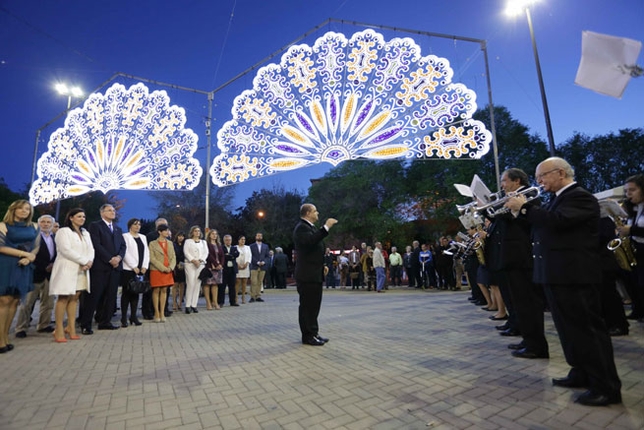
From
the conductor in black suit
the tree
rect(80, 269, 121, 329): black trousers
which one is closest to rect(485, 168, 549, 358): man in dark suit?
the conductor in black suit

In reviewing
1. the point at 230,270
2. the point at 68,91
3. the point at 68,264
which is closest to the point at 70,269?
the point at 68,264

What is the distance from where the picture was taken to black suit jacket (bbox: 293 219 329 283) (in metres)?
4.73

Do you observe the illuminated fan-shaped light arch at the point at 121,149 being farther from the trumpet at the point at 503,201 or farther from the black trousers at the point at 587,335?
the black trousers at the point at 587,335

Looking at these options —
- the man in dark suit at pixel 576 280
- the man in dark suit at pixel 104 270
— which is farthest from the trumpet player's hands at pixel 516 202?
the man in dark suit at pixel 104 270

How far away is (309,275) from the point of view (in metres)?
4.75

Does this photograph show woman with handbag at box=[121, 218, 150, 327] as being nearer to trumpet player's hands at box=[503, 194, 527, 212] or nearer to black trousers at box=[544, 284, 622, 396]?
trumpet player's hands at box=[503, 194, 527, 212]

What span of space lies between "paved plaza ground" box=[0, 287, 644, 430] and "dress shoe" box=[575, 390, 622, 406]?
0.05 metres

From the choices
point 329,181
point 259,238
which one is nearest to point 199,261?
point 259,238

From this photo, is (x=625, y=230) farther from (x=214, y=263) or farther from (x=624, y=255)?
(x=214, y=263)

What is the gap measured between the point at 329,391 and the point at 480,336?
10.0 feet

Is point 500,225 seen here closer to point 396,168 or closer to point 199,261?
point 199,261

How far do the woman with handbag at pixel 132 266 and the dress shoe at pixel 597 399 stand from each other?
6.78m

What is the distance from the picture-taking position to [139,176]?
1162cm

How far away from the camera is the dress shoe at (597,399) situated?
2.39 m
